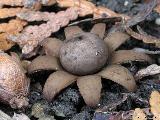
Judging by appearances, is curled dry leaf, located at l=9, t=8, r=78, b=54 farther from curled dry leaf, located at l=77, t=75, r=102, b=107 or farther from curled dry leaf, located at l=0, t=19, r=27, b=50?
curled dry leaf, located at l=77, t=75, r=102, b=107

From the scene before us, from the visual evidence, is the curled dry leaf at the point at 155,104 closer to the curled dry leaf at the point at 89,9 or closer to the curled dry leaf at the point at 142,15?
the curled dry leaf at the point at 142,15

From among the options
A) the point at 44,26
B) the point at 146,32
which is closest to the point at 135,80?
the point at 146,32

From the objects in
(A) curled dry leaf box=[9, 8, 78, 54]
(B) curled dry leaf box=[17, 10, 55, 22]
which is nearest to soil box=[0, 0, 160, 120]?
(A) curled dry leaf box=[9, 8, 78, 54]

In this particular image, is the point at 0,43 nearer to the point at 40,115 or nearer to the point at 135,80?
the point at 40,115

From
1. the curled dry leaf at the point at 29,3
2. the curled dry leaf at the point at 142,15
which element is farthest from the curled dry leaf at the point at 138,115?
the curled dry leaf at the point at 29,3

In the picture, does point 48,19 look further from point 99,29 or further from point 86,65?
point 86,65
